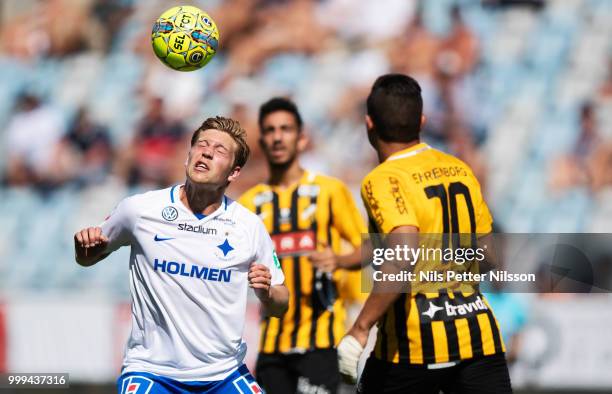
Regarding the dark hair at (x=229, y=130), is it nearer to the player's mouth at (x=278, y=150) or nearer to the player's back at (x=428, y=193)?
the player's back at (x=428, y=193)

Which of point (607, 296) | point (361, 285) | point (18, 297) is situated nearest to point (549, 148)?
point (607, 296)

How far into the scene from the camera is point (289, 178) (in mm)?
7289

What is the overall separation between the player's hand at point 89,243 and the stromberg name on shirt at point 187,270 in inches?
12.4

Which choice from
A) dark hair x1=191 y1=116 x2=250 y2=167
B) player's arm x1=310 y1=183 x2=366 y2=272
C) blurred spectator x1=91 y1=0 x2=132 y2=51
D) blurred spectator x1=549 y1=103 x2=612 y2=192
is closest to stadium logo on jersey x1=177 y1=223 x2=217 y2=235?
dark hair x1=191 y1=116 x2=250 y2=167

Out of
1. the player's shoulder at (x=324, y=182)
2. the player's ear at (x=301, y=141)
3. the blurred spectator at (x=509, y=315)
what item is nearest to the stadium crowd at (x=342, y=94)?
the blurred spectator at (x=509, y=315)

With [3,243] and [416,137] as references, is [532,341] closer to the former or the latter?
[416,137]

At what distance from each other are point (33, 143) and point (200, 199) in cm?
917

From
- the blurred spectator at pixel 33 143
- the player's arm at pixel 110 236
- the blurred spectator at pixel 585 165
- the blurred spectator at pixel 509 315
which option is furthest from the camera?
the blurred spectator at pixel 33 143

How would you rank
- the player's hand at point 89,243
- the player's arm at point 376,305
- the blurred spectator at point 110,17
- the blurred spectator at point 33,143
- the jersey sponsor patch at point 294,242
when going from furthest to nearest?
the blurred spectator at point 110,17 < the blurred spectator at point 33,143 < the jersey sponsor patch at point 294,242 < the player's hand at point 89,243 < the player's arm at point 376,305

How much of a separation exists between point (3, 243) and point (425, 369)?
9701 millimetres

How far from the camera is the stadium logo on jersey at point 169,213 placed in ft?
17.2

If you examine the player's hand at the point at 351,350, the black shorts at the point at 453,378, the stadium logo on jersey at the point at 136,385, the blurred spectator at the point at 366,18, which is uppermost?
the blurred spectator at the point at 366,18

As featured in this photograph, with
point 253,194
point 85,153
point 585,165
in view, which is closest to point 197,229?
point 253,194

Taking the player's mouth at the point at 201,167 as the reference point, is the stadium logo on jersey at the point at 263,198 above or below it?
below
